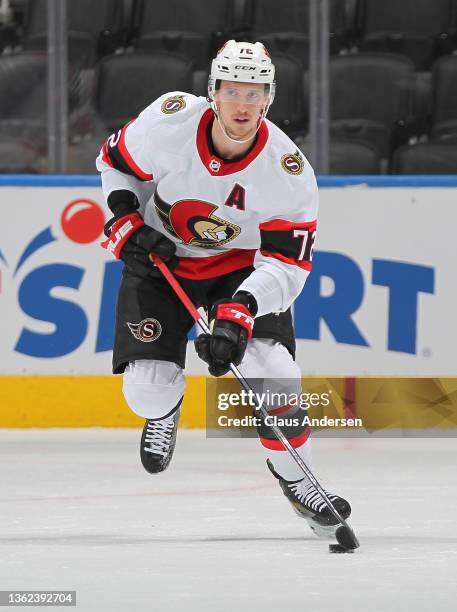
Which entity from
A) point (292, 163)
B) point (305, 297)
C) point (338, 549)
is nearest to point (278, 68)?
point (305, 297)

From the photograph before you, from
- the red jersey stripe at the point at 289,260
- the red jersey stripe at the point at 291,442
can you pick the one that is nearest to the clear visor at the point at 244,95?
the red jersey stripe at the point at 289,260

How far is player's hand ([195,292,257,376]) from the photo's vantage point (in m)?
4.03

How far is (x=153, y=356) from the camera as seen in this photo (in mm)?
4352

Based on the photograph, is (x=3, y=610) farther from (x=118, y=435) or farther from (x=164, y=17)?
(x=164, y=17)

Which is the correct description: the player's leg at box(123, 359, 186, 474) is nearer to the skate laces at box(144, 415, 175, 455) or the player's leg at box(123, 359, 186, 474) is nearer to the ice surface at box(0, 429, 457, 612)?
the skate laces at box(144, 415, 175, 455)

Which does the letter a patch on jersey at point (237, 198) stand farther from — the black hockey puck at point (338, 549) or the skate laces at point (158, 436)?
the black hockey puck at point (338, 549)

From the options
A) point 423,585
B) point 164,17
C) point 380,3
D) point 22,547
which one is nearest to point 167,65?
point 164,17

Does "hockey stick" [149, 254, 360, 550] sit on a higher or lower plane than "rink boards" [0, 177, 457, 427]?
higher

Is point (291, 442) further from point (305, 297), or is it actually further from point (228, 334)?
point (305, 297)

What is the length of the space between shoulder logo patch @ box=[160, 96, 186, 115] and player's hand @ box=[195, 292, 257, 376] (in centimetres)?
56

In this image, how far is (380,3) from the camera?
6.99 m

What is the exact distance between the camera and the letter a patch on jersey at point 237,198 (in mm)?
4184

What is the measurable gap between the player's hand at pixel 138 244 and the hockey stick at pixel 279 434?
32 millimetres

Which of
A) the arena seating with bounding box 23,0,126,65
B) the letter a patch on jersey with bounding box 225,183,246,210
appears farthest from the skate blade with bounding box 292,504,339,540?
the arena seating with bounding box 23,0,126,65
